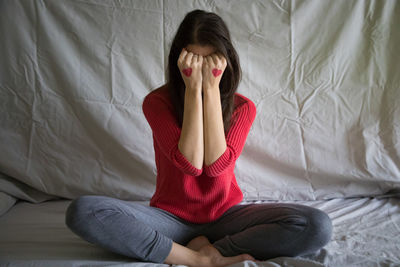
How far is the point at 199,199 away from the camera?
3.20ft

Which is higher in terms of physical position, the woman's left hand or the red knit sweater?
the woman's left hand

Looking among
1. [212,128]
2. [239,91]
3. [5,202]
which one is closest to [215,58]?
[212,128]

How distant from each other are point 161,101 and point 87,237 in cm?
44

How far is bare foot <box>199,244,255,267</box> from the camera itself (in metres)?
0.86

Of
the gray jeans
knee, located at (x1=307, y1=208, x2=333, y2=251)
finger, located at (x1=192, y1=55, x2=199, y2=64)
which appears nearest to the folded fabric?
the gray jeans

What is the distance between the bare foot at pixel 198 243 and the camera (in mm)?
935

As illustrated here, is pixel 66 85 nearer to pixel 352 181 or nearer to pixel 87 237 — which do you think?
pixel 87 237

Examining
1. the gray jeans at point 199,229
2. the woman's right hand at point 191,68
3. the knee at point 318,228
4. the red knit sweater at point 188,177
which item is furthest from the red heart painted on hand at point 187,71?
the knee at point 318,228

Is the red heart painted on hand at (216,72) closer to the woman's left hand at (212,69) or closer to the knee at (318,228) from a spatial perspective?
the woman's left hand at (212,69)

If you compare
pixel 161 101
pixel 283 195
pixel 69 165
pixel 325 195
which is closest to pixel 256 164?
pixel 283 195

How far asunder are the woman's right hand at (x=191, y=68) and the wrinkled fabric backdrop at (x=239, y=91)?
45 centimetres

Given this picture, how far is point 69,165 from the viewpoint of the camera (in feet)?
4.41

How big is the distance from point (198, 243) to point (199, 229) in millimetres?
51

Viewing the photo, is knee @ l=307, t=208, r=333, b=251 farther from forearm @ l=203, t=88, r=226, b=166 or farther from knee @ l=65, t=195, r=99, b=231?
knee @ l=65, t=195, r=99, b=231
